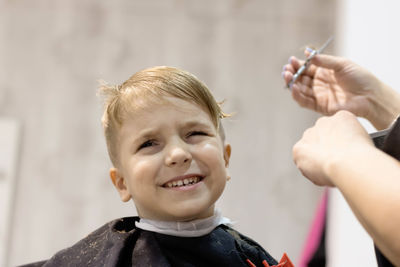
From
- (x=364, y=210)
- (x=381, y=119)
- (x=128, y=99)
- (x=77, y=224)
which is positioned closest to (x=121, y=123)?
(x=128, y=99)

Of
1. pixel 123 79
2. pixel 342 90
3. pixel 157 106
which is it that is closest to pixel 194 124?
pixel 157 106

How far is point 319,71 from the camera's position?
1241mm

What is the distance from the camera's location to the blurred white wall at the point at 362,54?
1377 mm

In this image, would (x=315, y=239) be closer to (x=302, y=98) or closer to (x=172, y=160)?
(x=302, y=98)

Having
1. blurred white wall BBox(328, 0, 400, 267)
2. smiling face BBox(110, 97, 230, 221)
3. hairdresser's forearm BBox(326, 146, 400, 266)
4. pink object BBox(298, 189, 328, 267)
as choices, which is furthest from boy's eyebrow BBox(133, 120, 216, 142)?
pink object BBox(298, 189, 328, 267)

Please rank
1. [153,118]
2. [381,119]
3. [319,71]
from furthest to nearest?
[319,71] → [381,119] → [153,118]

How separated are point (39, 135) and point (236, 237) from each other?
183cm

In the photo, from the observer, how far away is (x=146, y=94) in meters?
0.89

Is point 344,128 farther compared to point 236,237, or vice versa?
point 236,237

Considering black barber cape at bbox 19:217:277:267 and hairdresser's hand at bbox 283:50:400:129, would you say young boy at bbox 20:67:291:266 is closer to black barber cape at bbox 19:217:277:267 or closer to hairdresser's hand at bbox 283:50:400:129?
black barber cape at bbox 19:217:277:267

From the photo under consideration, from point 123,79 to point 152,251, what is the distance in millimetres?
1825

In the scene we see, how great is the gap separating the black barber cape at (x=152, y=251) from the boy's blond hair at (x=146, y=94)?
16cm

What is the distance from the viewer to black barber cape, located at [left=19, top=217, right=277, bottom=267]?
2.84 ft

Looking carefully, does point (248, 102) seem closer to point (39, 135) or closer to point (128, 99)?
point (39, 135)
